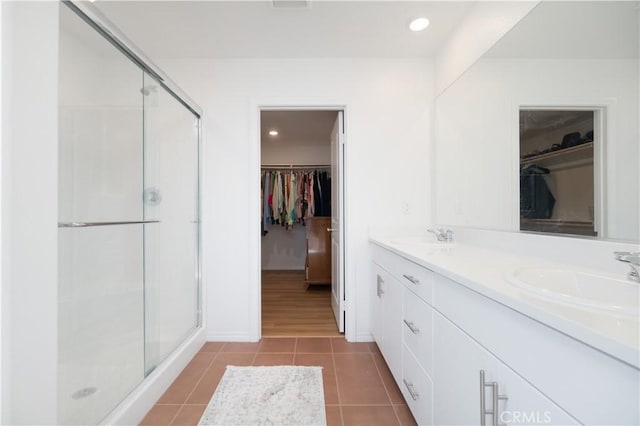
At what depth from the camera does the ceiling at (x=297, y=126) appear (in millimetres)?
3297

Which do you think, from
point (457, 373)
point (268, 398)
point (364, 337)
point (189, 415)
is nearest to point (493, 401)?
point (457, 373)

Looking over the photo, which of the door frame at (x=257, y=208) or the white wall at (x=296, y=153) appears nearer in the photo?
the door frame at (x=257, y=208)

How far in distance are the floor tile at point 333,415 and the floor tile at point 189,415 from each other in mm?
652

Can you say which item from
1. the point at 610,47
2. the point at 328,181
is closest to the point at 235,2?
the point at 610,47

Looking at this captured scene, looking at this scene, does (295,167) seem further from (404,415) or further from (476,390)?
(476,390)

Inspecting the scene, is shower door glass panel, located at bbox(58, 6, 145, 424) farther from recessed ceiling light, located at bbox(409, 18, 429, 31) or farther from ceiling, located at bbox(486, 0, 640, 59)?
ceiling, located at bbox(486, 0, 640, 59)

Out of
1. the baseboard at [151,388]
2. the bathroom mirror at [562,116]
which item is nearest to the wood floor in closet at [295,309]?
the baseboard at [151,388]

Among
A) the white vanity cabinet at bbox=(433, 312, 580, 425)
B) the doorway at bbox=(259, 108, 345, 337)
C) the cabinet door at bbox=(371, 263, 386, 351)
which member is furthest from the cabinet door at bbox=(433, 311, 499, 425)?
the doorway at bbox=(259, 108, 345, 337)

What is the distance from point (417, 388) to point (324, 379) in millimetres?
652

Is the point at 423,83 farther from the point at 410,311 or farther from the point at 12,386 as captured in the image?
the point at 12,386

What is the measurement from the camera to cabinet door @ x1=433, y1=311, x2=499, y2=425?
0.75m

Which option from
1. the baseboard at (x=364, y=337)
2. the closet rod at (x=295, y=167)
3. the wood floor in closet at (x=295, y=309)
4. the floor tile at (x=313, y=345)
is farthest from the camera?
the closet rod at (x=295, y=167)

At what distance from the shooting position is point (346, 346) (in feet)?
6.64

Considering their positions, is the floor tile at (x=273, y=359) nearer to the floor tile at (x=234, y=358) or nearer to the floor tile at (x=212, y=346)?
the floor tile at (x=234, y=358)
